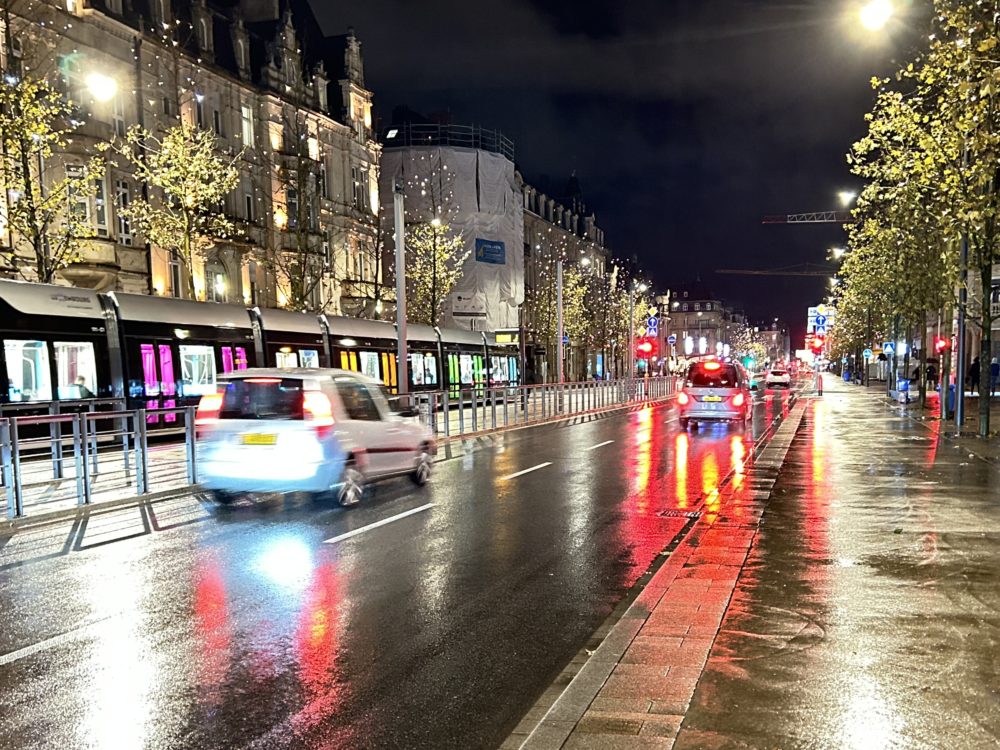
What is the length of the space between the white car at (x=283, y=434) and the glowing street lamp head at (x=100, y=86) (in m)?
20.8

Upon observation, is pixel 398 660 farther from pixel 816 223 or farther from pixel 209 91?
pixel 816 223

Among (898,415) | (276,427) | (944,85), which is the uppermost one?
(944,85)

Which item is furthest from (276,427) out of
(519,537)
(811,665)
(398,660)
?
(811,665)

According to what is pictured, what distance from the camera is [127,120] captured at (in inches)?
1162

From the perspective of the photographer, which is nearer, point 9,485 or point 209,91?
point 9,485

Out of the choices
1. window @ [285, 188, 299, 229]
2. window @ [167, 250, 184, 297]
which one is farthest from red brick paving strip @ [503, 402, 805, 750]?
window @ [285, 188, 299, 229]

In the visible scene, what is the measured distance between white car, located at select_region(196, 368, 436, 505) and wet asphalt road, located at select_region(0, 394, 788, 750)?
485 mm

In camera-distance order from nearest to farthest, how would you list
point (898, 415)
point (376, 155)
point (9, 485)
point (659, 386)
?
point (9, 485)
point (898, 415)
point (659, 386)
point (376, 155)

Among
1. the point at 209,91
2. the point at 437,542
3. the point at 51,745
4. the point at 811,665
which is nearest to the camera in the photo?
the point at 51,745

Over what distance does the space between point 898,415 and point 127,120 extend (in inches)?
1201

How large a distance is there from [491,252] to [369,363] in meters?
27.7

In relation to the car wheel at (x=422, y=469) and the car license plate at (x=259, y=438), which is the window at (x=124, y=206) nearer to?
the car wheel at (x=422, y=469)

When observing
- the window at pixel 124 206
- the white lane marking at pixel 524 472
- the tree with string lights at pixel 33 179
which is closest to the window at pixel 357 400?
the white lane marking at pixel 524 472

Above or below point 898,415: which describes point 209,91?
above
